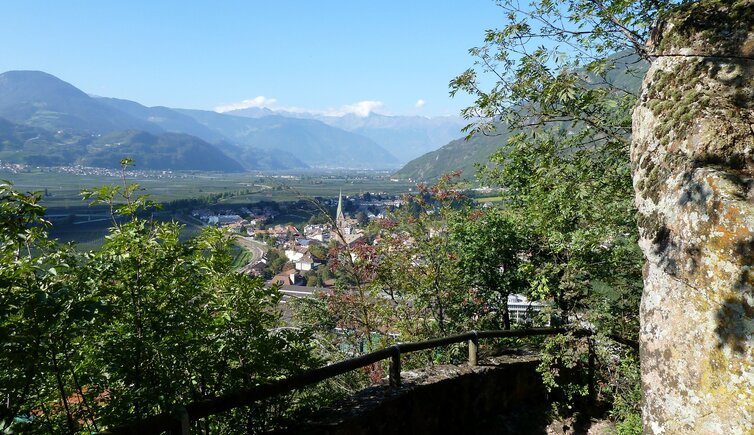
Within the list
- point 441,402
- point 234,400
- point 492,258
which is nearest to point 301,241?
point 492,258

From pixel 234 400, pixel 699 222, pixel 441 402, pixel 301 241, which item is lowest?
pixel 301 241

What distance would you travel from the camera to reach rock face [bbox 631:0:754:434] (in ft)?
9.97

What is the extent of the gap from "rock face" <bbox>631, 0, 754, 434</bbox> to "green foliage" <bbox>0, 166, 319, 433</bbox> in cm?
306

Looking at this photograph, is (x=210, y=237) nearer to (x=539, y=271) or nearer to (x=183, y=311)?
(x=183, y=311)

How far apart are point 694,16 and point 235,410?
5.67m

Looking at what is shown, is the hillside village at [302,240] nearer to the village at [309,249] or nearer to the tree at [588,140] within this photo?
the village at [309,249]

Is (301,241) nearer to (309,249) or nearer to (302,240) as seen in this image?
(302,240)

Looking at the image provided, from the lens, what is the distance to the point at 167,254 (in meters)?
3.31

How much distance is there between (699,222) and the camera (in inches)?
133

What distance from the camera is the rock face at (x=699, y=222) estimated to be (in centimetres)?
304

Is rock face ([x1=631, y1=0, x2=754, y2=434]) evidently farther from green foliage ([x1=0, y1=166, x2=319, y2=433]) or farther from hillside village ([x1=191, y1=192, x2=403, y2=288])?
hillside village ([x1=191, y1=192, x2=403, y2=288])

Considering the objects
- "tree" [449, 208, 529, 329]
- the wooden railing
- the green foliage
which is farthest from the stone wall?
"tree" [449, 208, 529, 329]

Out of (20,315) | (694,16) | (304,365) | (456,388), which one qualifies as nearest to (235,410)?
(304,365)

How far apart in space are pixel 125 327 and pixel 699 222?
432 cm
